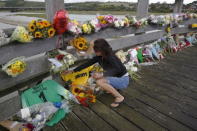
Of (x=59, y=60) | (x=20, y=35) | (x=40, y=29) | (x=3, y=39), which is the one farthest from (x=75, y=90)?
(x=3, y=39)

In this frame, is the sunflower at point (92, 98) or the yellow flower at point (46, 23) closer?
the yellow flower at point (46, 23)

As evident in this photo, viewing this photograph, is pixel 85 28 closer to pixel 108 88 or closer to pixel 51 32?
pixel 51 32

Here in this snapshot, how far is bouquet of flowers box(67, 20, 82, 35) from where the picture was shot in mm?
3174

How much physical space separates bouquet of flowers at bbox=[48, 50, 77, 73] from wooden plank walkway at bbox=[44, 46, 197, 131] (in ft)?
2.24

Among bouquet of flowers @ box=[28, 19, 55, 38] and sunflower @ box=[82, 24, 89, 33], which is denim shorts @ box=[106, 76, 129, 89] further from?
bouquet of flowers @ box=[28, 19, 55, 38]

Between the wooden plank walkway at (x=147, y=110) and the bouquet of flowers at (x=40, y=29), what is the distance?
1.23 meters

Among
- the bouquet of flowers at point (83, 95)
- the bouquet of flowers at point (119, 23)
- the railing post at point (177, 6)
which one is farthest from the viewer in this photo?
the railing post at point (177, 6)

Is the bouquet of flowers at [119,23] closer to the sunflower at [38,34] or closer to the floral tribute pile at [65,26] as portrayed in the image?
the floral tribute pile at [65,26]

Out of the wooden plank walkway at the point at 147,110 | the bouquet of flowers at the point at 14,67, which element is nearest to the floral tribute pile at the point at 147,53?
the wooden plank walkway at the point at 147,110

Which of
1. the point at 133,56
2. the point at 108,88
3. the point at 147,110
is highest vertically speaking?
the point at 133,56

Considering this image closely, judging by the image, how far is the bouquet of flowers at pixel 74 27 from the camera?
3174 millimetres

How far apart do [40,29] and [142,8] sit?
3.30 metres

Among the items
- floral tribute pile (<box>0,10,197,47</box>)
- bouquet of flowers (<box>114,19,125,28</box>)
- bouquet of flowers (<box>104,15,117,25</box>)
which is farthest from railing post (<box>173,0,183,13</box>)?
bouquet of flowers (<box>104,15,117,25</box>)

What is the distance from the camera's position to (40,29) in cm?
283
